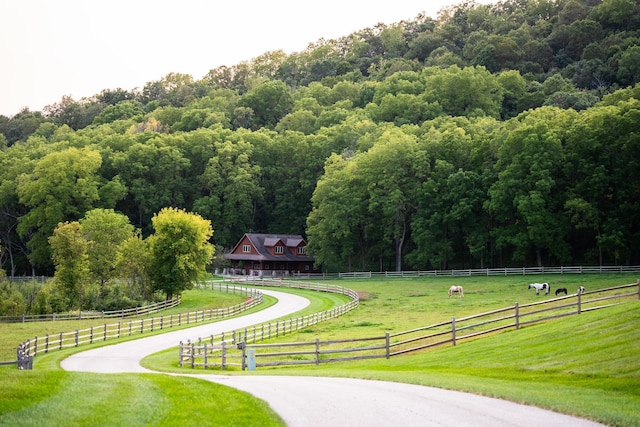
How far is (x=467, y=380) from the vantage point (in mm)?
16625

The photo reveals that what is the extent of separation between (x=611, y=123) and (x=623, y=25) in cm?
8017

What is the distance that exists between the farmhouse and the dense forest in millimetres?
3280

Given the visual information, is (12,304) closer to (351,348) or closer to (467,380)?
(351,348)

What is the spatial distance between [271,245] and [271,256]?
1794 mm

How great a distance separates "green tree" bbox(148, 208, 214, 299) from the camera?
185 ft

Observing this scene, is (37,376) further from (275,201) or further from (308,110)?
(308,110)

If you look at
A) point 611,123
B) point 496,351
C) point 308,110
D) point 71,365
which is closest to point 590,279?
point 611,123

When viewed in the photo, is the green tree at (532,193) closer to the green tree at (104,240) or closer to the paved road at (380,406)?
the green tree at (104,240)

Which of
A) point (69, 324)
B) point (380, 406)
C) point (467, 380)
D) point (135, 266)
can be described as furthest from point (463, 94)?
point (380, 406)

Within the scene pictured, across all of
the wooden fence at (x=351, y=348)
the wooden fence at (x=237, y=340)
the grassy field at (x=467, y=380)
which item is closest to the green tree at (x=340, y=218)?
the wooden fence at (x=237, y=340)

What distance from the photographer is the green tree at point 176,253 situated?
56.3 metres

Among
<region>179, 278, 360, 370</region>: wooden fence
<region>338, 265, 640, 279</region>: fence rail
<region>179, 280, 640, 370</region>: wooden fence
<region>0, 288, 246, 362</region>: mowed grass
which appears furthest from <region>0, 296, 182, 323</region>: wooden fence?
<region>338, 265, 640, 279</region>: fence rail

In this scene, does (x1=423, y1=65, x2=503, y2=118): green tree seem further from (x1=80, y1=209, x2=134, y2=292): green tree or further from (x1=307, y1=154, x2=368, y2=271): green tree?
(x1=80, y1=209, x2=134, y2=292): green tree

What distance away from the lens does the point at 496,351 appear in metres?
21.3
